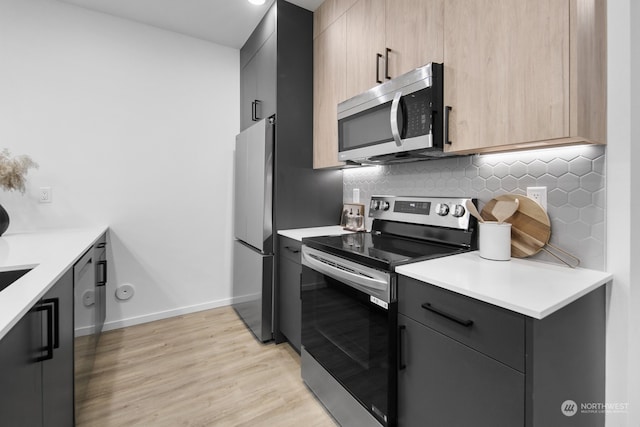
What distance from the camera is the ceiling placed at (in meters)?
2.29

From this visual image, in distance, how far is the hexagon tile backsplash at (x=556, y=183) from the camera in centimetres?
114

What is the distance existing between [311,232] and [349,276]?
2.70 ft

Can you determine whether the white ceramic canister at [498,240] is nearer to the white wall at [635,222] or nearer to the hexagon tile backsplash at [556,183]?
the hexagon tile backsplash at [556,183]

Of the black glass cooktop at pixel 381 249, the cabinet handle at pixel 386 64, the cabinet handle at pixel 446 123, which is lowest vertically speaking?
the black glass cooktop at pixel 381 249

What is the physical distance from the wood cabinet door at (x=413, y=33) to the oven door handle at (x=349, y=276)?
104 centimetres

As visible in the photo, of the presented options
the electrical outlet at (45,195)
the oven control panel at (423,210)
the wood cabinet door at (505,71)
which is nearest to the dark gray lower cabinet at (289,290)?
the oven control panel at (423,210)

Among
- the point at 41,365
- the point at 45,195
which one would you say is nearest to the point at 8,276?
the point at 41,365

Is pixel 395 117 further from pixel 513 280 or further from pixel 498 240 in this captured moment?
pixel 513 280

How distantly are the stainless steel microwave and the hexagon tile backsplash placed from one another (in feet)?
0.67

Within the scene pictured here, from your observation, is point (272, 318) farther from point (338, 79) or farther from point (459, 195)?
point (338, 79)

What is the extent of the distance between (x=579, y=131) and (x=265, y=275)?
75.4 inches

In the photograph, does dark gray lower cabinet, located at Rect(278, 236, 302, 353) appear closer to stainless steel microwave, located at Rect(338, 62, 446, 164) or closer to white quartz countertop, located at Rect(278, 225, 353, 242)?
white quartz countertop, located at Rect(278, 225, 353, 242)

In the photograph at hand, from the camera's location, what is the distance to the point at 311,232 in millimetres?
2172

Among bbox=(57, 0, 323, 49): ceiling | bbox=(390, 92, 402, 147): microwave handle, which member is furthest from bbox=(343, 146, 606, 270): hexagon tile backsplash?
bbox=(57, 0, 323, 49): ceiling
